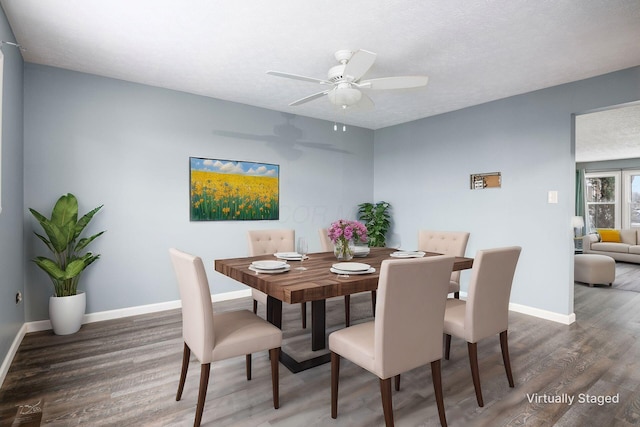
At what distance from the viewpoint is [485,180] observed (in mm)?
4320

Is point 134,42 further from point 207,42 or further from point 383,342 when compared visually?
point 383,342

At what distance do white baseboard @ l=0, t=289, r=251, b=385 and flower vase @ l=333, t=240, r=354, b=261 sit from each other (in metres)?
2.19

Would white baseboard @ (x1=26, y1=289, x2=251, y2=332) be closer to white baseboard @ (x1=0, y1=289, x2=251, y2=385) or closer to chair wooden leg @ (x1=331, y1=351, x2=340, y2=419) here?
white baseboard @ (x1=0, y1=289, x2=251, y2=385)

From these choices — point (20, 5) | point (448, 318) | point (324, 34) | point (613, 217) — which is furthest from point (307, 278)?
point (613, 217)

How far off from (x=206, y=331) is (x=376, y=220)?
161 inches

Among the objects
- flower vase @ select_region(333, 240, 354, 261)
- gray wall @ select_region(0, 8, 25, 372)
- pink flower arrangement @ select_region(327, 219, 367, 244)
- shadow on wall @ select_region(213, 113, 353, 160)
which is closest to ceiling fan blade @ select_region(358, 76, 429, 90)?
pink flower arrangement @ select_region(327, 219, 367, 244)

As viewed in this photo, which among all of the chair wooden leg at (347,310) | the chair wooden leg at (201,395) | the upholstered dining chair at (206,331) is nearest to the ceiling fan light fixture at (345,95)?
the upholstered dining chair at (206,331)

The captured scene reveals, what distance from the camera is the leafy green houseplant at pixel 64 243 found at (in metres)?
2.94

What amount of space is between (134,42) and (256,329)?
2.46 meters

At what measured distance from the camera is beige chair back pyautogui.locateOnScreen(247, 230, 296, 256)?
10.5 ft

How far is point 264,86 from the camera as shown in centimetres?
369

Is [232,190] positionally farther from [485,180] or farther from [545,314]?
[545,314]

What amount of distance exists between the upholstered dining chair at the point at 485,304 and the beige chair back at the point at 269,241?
5.53 ft

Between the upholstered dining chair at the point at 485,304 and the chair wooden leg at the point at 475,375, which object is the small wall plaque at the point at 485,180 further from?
the chair wooden leg at the point at 475,375
